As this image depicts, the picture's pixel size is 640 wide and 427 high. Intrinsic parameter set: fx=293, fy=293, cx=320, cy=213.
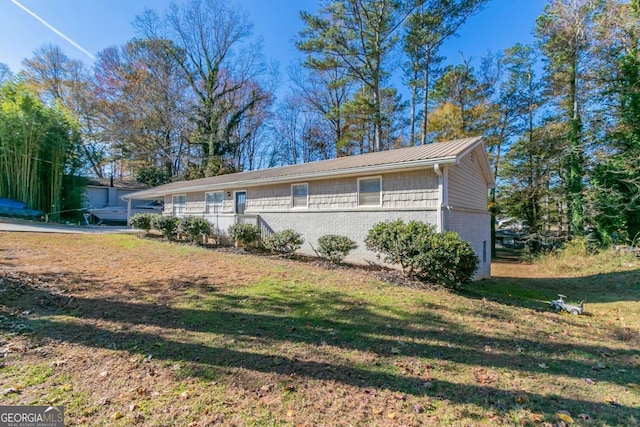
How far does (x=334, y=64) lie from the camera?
18188 millimetres

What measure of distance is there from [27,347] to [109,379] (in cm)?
136

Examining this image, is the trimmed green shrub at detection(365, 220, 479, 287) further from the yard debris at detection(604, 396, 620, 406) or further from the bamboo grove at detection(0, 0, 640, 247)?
the bamboo grove at detection(0, 0, 640, 247)

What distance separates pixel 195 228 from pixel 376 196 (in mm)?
7992

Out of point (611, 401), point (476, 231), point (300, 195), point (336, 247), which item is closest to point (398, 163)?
point (336, 247)

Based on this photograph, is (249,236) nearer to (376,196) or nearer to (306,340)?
(376,196)

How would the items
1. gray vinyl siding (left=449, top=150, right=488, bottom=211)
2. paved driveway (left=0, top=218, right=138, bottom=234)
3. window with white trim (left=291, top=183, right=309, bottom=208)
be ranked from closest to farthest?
gray vinyl siding (left=449, top=150, right=488, bottom=211), window with white trim (left=291, top=183, right=309, bottom=208), paved driveway (left=0, top=218, right=138, bottom=234)

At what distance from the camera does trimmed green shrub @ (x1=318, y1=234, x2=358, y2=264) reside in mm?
8680

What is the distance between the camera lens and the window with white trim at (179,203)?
16.9 m

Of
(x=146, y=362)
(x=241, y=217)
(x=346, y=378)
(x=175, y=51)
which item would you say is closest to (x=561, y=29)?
(x=241, y=217)

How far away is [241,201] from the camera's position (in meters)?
13.4

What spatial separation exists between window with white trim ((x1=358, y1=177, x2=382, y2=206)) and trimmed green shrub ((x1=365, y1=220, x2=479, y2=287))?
154 centimetres

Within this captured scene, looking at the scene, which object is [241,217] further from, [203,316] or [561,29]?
[561,29]

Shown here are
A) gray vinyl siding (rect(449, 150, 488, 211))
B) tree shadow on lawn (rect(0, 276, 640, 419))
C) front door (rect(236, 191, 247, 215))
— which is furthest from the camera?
front door (rect(236, 191, 247, 215))

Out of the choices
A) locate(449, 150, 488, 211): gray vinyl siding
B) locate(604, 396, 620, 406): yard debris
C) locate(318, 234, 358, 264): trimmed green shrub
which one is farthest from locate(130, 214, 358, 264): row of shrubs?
locate(604, 396, 620, 406): yard debris
